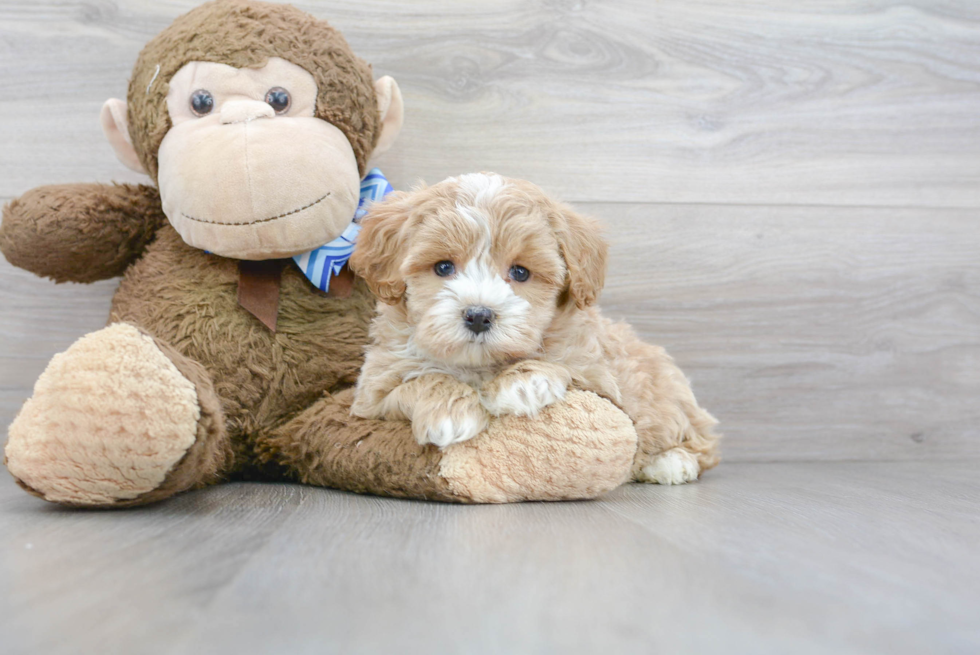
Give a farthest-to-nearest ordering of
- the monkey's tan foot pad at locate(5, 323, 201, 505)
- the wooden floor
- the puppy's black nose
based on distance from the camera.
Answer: the wooden floor, the puppy's black nose, the monkey's tan foot pad at locate(5, 323, 201, 505)

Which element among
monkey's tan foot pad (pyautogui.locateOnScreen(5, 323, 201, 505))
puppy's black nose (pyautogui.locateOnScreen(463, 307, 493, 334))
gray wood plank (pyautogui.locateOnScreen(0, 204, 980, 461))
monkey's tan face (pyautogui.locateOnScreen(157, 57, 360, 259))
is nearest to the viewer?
monkey's tan foot pad (pyautogui.locateOnScreen(5, 323, 201, 505))

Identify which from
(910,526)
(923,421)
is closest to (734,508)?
(910,526)

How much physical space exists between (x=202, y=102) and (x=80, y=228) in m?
0.33

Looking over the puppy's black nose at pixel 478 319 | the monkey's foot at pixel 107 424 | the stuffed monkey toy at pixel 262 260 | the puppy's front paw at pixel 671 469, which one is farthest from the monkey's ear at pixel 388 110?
the puppy's front paw at pixel 671 469

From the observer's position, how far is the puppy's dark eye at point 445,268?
4.02 ft

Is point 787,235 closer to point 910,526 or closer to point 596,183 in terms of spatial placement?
point 596,183

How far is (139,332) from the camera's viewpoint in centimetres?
110

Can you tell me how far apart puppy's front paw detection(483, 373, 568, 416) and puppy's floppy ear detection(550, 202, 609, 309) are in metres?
0.15

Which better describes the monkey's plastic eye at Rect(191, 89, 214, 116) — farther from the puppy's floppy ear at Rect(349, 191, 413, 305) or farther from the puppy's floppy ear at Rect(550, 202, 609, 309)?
the puppy's floppy ear at Rect(550, 202, 609, 309)

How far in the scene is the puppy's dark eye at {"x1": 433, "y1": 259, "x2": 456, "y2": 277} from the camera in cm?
123

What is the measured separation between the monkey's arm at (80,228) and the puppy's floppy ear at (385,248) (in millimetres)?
532

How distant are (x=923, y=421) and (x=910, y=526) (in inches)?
39.3

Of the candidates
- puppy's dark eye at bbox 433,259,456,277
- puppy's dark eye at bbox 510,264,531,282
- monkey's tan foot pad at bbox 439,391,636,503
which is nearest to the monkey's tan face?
puppy's dark eye at bbox 433,259,456,277

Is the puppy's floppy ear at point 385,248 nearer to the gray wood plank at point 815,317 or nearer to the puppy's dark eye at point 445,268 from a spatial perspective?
the puppy's dark eye at point 445,268
